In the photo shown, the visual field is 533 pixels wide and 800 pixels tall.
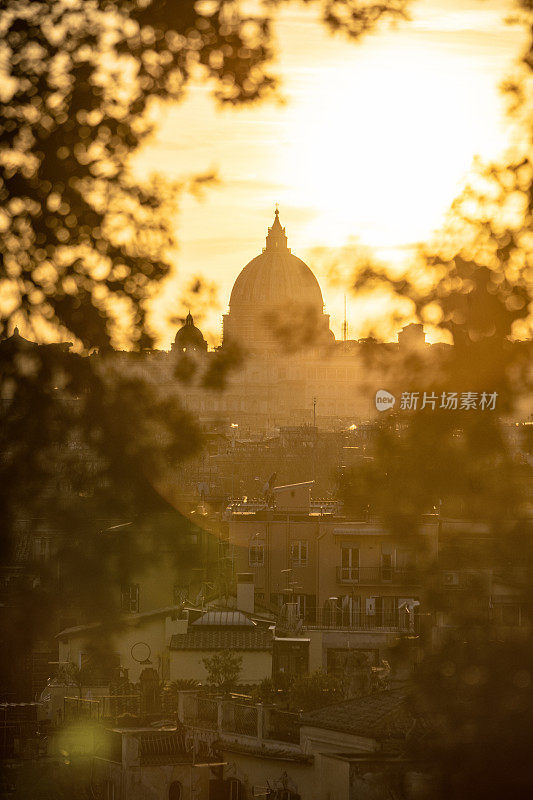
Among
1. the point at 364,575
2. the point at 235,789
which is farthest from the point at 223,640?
the point at 364,575

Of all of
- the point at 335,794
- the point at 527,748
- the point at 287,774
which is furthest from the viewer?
the point at 287,774

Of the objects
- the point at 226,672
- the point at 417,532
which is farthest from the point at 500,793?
the point at 226,672

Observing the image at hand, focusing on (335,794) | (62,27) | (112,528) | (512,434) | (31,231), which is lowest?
(335,794)

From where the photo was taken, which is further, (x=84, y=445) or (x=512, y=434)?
(x=512, y=434)

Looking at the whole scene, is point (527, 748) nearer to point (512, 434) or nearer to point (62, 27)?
point (512, 434)

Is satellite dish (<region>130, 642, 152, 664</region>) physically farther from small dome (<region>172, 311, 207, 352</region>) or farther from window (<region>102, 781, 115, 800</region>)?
small dome (<region>172, 311, 207, 352</region>)

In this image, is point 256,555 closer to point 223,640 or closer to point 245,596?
point 245,596

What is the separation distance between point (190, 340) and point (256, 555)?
13.5 meters

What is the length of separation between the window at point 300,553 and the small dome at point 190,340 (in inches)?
517

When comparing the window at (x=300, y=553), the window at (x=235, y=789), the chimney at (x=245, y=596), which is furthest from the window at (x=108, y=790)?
the window at (x=300, y=553)

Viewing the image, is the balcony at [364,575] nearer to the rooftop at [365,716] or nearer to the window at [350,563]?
the window at [350,563]

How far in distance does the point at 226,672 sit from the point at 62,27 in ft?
24.2

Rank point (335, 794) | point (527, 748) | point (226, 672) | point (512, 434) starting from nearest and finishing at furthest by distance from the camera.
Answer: point (527, 748)
point (512, 434)
point (335, 794)
point (226, 672)

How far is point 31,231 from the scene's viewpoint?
3.34 m
